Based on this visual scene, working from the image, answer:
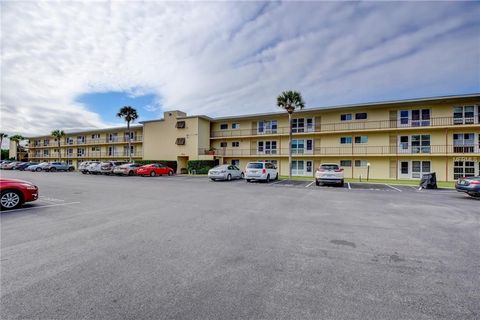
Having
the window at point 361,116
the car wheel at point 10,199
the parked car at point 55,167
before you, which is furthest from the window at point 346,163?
the parked car at point 55,167

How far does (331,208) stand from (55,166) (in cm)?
4516

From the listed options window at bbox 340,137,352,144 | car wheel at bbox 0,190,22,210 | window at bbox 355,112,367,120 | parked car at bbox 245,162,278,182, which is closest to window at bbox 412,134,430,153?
window at bbox 355,112,367,120

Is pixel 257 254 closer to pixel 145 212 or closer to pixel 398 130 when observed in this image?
pixel 145 212

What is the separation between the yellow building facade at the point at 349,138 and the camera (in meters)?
22.3

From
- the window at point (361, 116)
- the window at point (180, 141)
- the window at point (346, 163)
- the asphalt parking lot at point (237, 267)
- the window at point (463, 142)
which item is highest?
the window at point (361, 116)

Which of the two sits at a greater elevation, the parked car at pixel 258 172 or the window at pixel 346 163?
the window at pixel 346 163

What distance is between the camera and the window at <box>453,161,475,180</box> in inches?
858

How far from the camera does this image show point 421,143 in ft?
77.3

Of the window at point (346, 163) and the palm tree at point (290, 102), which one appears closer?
the palm tree at point (290, 102)

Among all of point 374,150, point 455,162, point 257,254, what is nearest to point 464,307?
point 257,254

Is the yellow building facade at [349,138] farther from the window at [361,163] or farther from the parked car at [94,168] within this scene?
the parked car at [94,168]

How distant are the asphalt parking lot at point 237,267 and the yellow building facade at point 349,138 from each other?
18.6 metres

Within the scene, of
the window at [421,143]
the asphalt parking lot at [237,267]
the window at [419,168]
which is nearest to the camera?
the asphalt parking lot at [237,267]

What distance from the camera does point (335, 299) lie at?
2.75 meters
